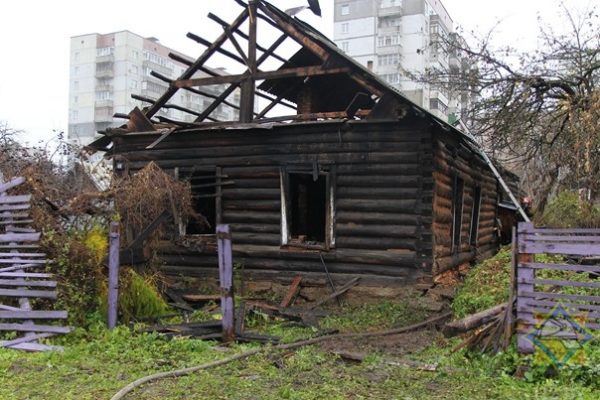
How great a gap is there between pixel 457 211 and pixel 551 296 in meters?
7.60

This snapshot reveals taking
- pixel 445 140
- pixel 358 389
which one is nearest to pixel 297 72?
pixel 445 140

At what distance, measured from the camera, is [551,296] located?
5.88m

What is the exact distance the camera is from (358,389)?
17.8 ft

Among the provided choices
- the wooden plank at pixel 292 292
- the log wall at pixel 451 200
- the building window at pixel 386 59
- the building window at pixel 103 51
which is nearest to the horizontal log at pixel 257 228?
the wooden plank at pixel 292 292

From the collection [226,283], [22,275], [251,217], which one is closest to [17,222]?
[22,275]

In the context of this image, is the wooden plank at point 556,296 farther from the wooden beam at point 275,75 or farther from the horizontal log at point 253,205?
the horizontal log at point 253,205

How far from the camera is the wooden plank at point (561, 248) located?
588 centimetres

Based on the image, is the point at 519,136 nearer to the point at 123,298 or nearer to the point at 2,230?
the point at 123,298

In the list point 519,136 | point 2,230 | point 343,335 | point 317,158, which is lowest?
point 343,335

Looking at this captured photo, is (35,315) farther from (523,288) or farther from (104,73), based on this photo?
(104,73)

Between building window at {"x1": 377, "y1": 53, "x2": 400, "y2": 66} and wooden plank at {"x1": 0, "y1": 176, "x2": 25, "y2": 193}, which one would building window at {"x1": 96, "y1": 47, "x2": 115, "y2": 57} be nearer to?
building window at {"x1": 377, "y1": 53, "x2": 400, "y2": 66}

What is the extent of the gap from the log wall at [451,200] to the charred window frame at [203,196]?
4742 millimetres

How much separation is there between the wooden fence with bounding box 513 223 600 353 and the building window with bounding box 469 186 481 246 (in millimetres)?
9228

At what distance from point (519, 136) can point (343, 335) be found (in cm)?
892
